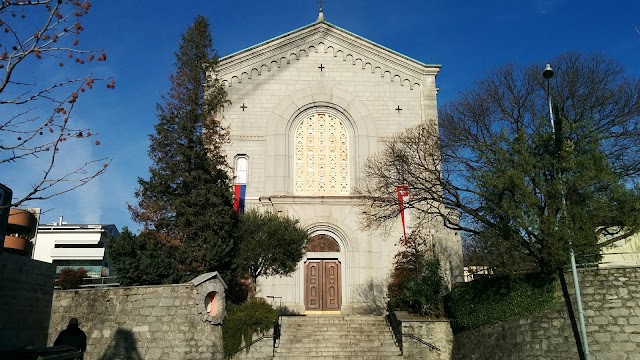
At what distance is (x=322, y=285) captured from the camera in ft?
74.3

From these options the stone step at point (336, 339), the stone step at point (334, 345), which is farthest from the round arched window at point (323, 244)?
the stone step at point (334, 345)

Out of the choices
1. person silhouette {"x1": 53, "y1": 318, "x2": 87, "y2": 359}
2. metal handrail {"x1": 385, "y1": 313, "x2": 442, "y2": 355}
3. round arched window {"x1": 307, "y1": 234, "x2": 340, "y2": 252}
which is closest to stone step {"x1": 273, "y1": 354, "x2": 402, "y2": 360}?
metal handrail {"x1": 385, "y1": 313, "x2": 442, "y2": 355}

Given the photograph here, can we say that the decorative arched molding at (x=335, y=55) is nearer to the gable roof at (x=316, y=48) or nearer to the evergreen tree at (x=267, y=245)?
the gable roof at (x=316, y=48)

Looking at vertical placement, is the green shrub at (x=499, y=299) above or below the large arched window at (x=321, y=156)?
below

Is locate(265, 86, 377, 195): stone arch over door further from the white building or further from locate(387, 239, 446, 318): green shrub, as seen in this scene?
the white building

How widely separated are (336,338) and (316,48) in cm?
1405

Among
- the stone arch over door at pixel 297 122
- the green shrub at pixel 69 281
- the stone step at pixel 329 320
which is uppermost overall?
the stone arch over door at pixel 297 122

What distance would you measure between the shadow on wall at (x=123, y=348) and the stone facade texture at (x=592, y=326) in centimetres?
1031

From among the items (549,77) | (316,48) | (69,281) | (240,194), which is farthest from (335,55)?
(69,281)

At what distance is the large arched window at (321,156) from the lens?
945 inches

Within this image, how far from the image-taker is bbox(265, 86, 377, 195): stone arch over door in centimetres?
2381

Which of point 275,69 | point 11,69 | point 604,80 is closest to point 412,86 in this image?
point 275,69

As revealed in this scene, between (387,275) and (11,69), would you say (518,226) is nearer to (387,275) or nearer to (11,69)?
(387,275)

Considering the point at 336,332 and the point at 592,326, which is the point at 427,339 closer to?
the point at 336,332
